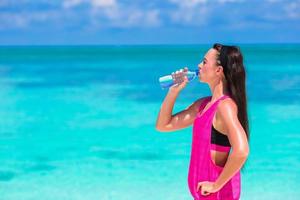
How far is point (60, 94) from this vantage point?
59.3 ft

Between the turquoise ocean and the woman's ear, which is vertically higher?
the turquoise ocean

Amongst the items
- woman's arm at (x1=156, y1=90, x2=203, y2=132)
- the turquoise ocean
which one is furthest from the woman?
the turquoise ocean

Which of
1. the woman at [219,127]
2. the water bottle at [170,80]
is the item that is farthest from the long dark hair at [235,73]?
the water bottle at [170,80]

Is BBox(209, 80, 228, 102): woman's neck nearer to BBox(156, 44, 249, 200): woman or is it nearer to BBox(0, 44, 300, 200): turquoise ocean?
BBox(156, 44, 249, 200): woman

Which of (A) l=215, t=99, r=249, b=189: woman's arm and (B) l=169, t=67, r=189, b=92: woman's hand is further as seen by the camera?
(B) l=169, t=67, r=189, b=92: woman's hand

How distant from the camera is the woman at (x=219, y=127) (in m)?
1.98

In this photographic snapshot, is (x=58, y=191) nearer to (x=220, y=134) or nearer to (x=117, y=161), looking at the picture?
(x=117, y=161)

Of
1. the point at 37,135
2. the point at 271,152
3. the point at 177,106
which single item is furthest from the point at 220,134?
the point at 177,106

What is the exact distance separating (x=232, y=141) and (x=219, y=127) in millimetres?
89

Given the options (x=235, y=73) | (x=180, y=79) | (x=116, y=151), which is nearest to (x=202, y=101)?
(x=180, y=79)

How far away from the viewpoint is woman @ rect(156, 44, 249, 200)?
1982 millimetres

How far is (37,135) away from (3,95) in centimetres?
722

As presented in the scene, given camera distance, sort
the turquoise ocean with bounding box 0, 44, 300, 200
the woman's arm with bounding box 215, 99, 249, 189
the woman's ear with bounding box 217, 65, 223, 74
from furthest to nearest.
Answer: the turquoise ocean with bounding box 0, 44, 300, 200 < the woman's ear with bounding box 217, 65, 223, 74 < the woman's arm with bounding box 215, 99, 249, 189

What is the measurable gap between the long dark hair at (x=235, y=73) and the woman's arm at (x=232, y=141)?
0.10 feet
